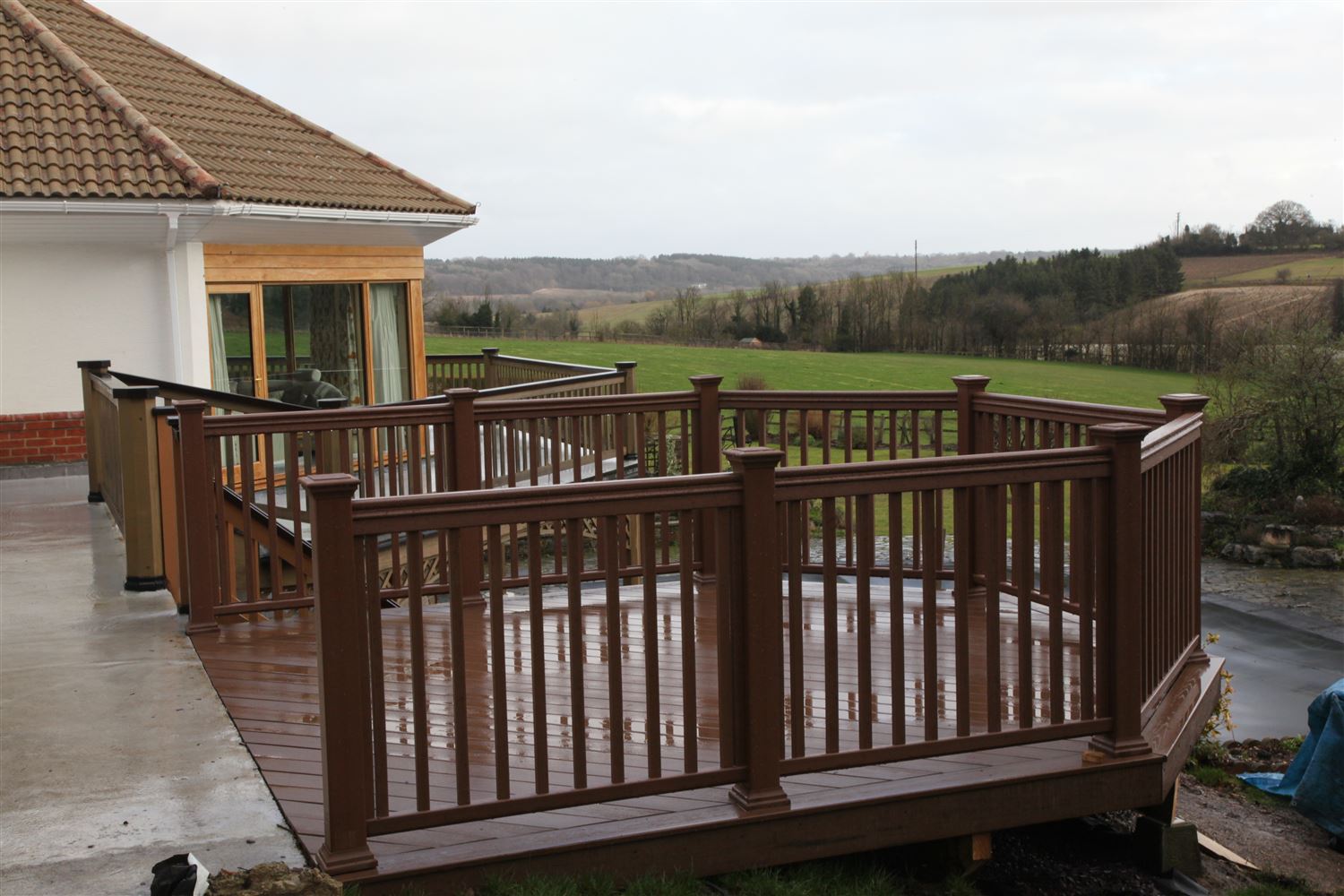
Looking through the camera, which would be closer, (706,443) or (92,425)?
(706,443)

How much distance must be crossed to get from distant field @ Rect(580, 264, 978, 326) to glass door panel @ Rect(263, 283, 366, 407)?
3697 centimetres

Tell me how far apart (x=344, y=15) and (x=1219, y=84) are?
1146 inches

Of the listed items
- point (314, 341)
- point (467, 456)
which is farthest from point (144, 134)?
point (467, 456)

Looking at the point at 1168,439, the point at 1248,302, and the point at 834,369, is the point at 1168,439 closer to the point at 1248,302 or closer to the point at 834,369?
the point at 1248,302

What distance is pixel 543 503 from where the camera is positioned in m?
3.27

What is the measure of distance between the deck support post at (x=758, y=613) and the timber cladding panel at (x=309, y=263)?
34.0 feet

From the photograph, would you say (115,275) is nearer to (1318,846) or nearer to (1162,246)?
(1318,846)

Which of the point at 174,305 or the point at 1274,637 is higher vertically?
the point at 174,305

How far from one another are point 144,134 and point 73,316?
2.32 m

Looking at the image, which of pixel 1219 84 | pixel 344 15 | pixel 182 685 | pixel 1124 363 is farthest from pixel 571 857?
pixel 1219 84

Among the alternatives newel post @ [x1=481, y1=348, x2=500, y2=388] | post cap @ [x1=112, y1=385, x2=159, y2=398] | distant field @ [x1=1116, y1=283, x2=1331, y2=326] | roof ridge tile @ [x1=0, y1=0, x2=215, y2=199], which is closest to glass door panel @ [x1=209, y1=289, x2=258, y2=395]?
roof ridge tile @ [x1=0, y1=0, x2=215, y2=199]

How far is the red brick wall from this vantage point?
1132 cm

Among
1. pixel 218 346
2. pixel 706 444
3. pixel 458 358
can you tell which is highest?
pixel 218 346

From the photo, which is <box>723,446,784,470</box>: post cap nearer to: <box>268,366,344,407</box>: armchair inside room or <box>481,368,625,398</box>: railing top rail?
<box>481,368,625,398</box>: railing top rail
